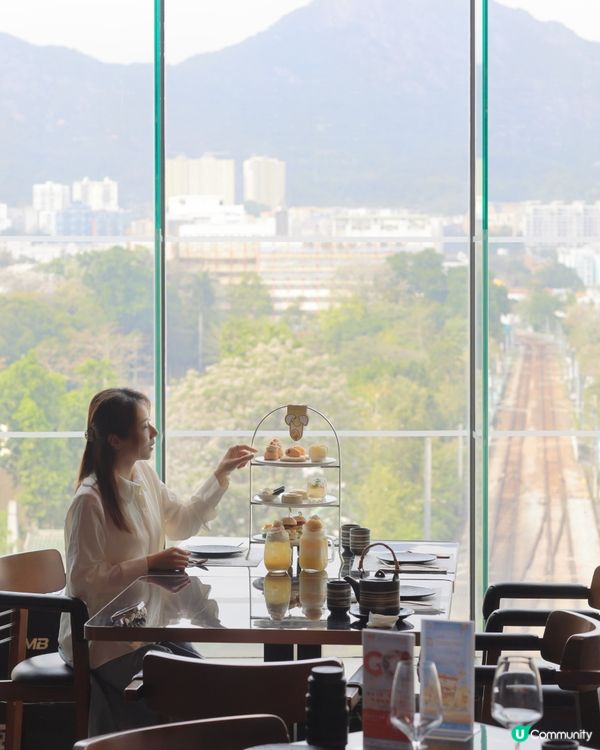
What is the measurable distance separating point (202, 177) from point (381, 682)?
4.31 m

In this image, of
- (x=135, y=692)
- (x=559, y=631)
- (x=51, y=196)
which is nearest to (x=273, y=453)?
(x=559, y=631)

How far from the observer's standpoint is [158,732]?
1.70 meters

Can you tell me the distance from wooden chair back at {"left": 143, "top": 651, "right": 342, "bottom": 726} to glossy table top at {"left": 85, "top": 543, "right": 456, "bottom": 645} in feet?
1.00

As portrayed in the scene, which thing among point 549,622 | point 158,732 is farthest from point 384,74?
point 158,732

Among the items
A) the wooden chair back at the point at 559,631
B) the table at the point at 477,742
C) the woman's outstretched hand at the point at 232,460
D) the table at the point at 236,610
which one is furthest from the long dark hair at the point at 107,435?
the table at the point at 477,742

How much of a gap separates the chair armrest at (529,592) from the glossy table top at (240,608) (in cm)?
17

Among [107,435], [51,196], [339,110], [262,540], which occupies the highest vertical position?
[339,110]

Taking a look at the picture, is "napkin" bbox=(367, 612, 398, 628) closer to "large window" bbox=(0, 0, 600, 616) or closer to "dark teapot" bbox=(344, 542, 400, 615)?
"dark teapot" bbox=(344, 542, 400, 615)

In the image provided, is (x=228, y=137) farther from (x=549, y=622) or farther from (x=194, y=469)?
(x=549, y=622)

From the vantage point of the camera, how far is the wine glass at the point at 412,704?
1.47 meters

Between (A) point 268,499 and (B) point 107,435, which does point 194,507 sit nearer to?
(A) point 268,499

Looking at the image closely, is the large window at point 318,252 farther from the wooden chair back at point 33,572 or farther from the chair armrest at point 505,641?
the chair armrest at point 505,641

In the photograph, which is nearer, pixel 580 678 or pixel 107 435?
pixel 580 678

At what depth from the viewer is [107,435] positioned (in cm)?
290
